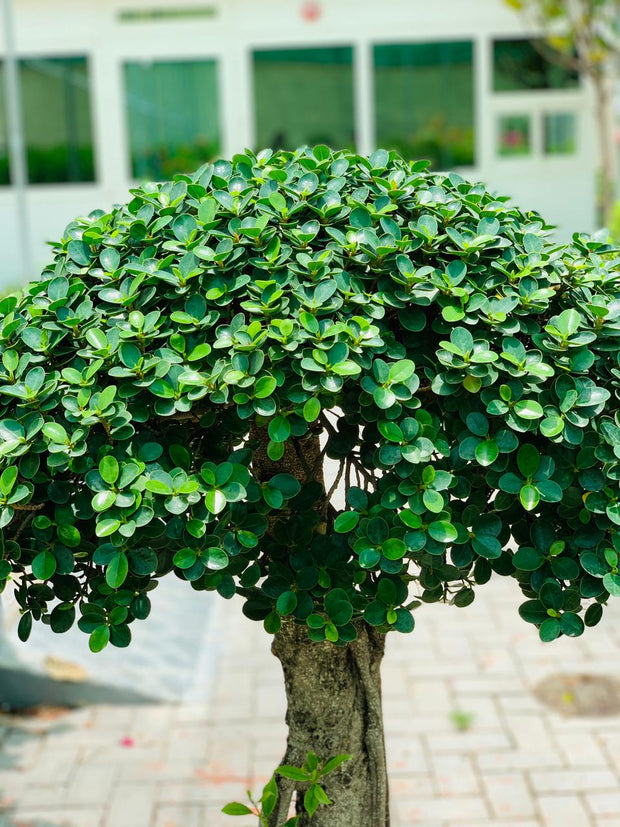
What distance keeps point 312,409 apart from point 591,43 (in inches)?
495

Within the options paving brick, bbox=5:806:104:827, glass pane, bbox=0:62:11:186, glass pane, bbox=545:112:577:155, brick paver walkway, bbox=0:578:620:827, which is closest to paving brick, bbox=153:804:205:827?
brick paver walkway, bbox=0:578:620:827

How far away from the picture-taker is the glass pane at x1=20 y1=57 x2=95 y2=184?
13922mm

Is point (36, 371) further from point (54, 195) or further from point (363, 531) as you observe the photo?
point (54, 195)

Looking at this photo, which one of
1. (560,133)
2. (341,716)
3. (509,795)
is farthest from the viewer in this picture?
(560,133)

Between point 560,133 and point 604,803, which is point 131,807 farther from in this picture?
point 560,133

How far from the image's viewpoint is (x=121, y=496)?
5.13 ft

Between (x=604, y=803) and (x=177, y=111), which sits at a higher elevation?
(x=177, y=111)

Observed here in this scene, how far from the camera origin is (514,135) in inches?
565

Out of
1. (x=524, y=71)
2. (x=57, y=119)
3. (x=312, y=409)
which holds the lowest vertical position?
(x=312, y=409)

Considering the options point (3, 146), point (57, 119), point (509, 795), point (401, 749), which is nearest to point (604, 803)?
point (509, 795)

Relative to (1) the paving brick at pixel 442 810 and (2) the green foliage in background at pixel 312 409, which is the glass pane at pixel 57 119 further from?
(2) the green foliage in background at pixel 312 409

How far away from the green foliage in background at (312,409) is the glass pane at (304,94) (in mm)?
12507

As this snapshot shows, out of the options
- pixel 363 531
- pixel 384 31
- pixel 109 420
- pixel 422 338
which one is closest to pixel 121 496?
pixel 109 420

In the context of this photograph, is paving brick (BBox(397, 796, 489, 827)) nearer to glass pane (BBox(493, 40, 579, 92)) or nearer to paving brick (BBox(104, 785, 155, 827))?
paving brick (BBox(104, 785, 155, 827))
